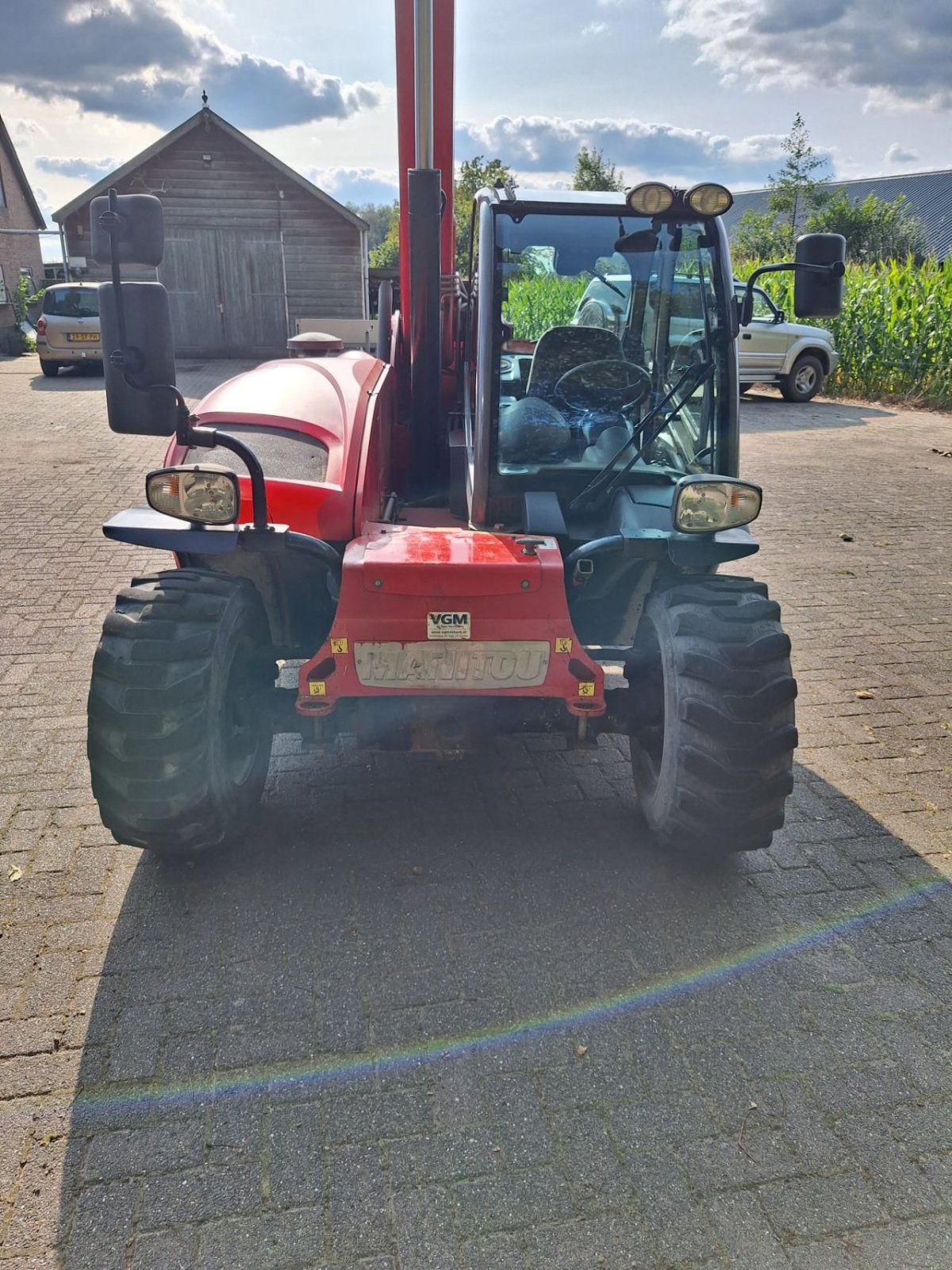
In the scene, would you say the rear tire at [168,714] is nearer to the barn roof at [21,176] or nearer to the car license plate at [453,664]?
the car license plate at [453,664]

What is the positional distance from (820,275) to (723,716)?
1831mm

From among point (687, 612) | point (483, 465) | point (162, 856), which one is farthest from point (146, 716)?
point (687, 612)

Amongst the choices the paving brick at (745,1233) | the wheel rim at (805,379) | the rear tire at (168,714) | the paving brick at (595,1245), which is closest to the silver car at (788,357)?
the wheel rim at (805,379)

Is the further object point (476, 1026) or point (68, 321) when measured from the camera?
point (68, 321)

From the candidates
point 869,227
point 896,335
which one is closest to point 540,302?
point 896,335

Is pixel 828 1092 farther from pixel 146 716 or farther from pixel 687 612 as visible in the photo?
pixel 146 716

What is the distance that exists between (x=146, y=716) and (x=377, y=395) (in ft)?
6.84

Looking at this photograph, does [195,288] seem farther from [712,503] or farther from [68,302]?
[712,503]

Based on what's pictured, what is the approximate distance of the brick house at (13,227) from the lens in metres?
29.7

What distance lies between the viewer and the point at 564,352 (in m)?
3.89

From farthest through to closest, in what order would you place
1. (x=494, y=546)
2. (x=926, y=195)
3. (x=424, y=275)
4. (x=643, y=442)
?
(x=926, y=195) < (x=424, y=275) < (x=643, y=442) < (x=494, y=546)

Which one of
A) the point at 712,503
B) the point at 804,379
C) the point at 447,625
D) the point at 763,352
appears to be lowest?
the point at 447,625

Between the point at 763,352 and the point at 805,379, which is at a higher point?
the point at 763,352

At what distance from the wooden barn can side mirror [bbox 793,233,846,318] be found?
22151mm
